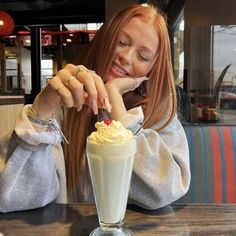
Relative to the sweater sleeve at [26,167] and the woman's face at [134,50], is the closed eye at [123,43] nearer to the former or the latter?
the woman's face at [134,50]

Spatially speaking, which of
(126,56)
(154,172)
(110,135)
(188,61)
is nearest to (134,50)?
(126,56)

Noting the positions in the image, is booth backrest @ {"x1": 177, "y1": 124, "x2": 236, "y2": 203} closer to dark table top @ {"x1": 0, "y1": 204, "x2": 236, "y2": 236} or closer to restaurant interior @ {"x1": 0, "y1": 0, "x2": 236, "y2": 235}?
restaurant interior @ {"x1": 0, "y1": 0, "x2": 236, "y2": 235}

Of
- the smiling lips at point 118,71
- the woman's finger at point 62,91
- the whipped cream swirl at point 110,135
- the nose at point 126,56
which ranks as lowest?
the whipped cream swirl at point 110,135

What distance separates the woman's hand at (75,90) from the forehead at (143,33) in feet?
1.28

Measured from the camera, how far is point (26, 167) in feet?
3.03

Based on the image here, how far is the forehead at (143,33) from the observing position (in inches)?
45.9

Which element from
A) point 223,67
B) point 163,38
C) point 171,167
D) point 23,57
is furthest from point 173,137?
point 23,57

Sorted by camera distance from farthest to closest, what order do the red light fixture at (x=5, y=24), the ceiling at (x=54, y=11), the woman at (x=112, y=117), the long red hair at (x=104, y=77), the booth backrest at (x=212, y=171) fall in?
the ceiling at (x=54, y=11), the red light fixture at (x=5, y=24), the booth backrest at (x=212, y=171), the long red hair at (x=104, y=77), the woman at (x=112, y=117)

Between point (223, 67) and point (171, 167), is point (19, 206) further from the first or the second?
point (223, 67)

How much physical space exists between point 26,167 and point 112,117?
0.87 feet

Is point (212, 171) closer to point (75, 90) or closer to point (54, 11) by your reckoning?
point (75, 90)

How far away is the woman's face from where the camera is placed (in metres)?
1.17

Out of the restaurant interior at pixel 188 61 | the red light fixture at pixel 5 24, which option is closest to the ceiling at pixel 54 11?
the restaurant interior at pixel 188 61

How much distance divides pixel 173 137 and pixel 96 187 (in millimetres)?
430
